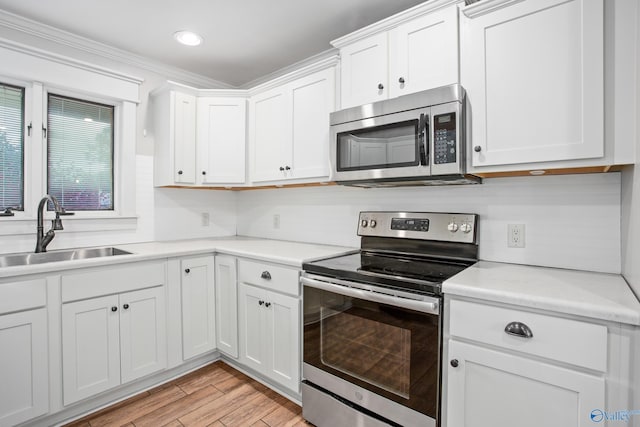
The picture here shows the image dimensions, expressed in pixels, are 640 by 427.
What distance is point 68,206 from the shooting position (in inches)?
93.6

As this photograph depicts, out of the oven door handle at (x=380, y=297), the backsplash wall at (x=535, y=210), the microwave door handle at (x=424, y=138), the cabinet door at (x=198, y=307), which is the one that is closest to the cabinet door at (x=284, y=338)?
the oven door handle at (x=380, y=297)

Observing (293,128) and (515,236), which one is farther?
(293,128)

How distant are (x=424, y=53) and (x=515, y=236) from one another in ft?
3.46

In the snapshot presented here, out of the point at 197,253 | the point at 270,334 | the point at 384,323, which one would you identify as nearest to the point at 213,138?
the point at 197,253

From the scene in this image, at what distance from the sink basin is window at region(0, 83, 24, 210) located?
0.35 metres

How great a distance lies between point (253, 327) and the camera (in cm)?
216

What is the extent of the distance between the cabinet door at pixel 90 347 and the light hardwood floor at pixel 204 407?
18 centimetres

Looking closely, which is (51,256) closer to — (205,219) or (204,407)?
(205,219)

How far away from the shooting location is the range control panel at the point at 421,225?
178cm

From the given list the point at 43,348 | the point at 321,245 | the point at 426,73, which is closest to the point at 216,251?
the point at 321,245

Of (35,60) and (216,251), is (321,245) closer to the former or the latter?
(216,251)

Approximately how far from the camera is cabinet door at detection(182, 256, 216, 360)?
229 centimetres

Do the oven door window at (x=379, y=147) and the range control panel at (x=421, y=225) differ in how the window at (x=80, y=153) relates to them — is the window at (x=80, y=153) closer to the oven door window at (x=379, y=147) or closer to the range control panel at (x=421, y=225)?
the oven door window at (x=379, y=147)

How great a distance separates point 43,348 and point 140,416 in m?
0.65
